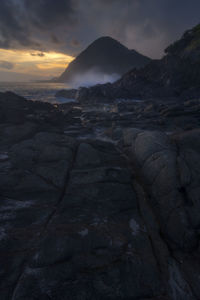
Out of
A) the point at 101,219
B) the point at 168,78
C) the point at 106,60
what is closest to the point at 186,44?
the point at 168,78

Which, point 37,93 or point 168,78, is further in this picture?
point 37,93

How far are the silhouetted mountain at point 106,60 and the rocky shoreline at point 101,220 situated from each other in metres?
157

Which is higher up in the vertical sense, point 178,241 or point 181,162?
point 181,162

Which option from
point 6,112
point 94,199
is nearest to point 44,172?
point 94,199

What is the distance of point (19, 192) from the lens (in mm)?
4609

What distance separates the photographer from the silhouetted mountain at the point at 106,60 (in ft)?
522

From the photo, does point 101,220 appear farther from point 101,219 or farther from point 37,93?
point 37,93

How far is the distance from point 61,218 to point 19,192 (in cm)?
156

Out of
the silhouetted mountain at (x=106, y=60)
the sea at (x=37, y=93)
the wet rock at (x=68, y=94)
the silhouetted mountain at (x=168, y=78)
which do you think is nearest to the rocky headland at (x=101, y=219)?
the sea at (x=37, y=93)

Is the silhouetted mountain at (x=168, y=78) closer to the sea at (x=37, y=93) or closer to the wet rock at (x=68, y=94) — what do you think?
the wet rock at (x=68, y=94)

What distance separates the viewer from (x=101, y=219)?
3.83 metres

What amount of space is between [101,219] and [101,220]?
0.10 ft

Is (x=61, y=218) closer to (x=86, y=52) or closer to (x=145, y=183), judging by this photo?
(x=145, y=183)

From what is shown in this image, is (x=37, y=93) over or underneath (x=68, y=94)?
underneath
